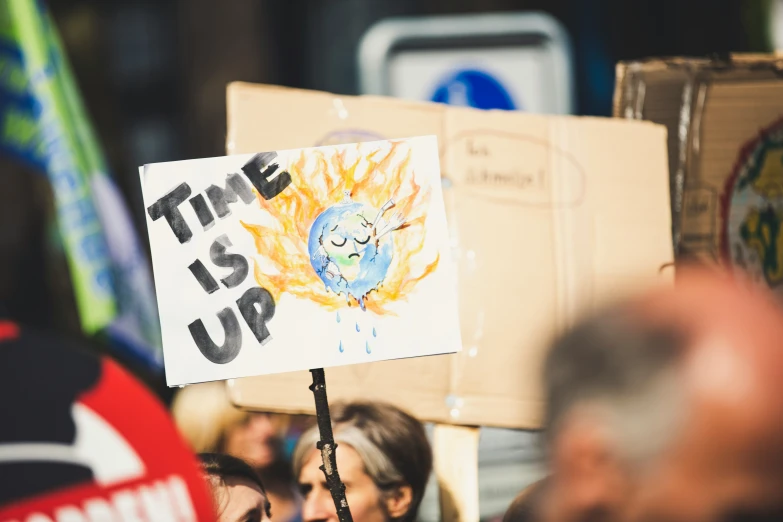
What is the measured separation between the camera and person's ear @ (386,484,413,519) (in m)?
1.96

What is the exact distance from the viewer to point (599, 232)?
2.02 meters

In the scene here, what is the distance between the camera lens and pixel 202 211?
1.57 metres

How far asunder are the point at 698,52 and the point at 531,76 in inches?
65.4

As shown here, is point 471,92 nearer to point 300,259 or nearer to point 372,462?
point 372,462

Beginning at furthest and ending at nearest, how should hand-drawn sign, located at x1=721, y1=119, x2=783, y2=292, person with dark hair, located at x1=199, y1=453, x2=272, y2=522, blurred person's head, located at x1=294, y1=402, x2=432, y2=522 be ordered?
1. hand-drawn sign, located at x1=721, y1=119, x2=783, y2=292
2. blurred person's head, located at x1=294, y1=402, x2=432, y2=522
3. person with dark hair, located at x1=199, y1=453, x2=272, y2=522

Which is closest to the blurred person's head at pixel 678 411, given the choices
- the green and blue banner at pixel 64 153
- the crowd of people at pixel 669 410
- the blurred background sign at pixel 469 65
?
the crowd of people at pixel 669 410

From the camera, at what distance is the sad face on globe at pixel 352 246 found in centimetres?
160

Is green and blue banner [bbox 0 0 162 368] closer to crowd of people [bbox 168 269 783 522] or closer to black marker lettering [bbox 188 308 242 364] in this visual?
black marker lettering [bbox 188 308 242 364]

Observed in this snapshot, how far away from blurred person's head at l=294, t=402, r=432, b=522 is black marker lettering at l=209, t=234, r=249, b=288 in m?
0.50

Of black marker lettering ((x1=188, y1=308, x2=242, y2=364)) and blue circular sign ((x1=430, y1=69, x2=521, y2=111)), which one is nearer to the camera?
black marker lettering ((x1=188, y1=308, x2=242, y2=364))

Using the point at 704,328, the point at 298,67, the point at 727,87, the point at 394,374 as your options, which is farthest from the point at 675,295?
the point at 298,67

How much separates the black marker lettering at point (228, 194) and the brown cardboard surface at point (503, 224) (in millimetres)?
333

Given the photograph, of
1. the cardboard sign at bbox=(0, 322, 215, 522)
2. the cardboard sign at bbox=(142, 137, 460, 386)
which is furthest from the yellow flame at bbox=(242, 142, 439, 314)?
the cardboard sign at bbox=(0, 322, 215, 522)

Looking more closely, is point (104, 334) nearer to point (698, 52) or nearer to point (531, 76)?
point (531, 76)
